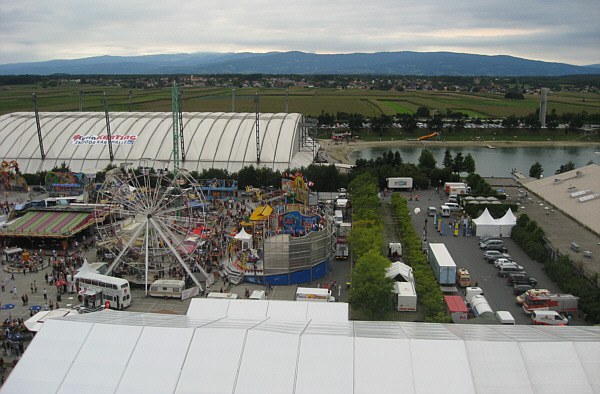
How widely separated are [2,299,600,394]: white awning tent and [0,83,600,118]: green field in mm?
99997

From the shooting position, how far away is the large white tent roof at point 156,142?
5078 centimetres

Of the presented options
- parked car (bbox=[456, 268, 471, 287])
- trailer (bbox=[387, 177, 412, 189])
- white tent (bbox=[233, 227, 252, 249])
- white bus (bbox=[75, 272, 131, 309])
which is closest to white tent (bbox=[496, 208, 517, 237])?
parked car (bbox=[456, 268, 471, 287])

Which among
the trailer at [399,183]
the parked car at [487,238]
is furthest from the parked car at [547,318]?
the trailer at [399,183]

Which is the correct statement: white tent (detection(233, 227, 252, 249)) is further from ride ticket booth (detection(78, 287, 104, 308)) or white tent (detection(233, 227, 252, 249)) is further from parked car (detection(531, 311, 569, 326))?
parked car (detection(531, 311, 569, 326))

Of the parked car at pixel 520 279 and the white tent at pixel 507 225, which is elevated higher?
the white tent at pixel 507 225

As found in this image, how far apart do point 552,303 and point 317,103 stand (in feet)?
376

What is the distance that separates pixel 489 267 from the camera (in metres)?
29.9

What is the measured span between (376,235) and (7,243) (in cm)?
2374

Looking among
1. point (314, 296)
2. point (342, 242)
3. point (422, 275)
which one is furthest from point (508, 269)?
point (314, 296)

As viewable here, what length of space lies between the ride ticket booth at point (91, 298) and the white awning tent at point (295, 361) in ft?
36.4

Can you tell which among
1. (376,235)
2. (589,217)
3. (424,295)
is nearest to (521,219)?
(589,217)

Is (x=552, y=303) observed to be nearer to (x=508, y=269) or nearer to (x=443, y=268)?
(x=508, y=269)

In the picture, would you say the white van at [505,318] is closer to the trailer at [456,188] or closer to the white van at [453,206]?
the white van at [453,206]

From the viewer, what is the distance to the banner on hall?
5291cm
